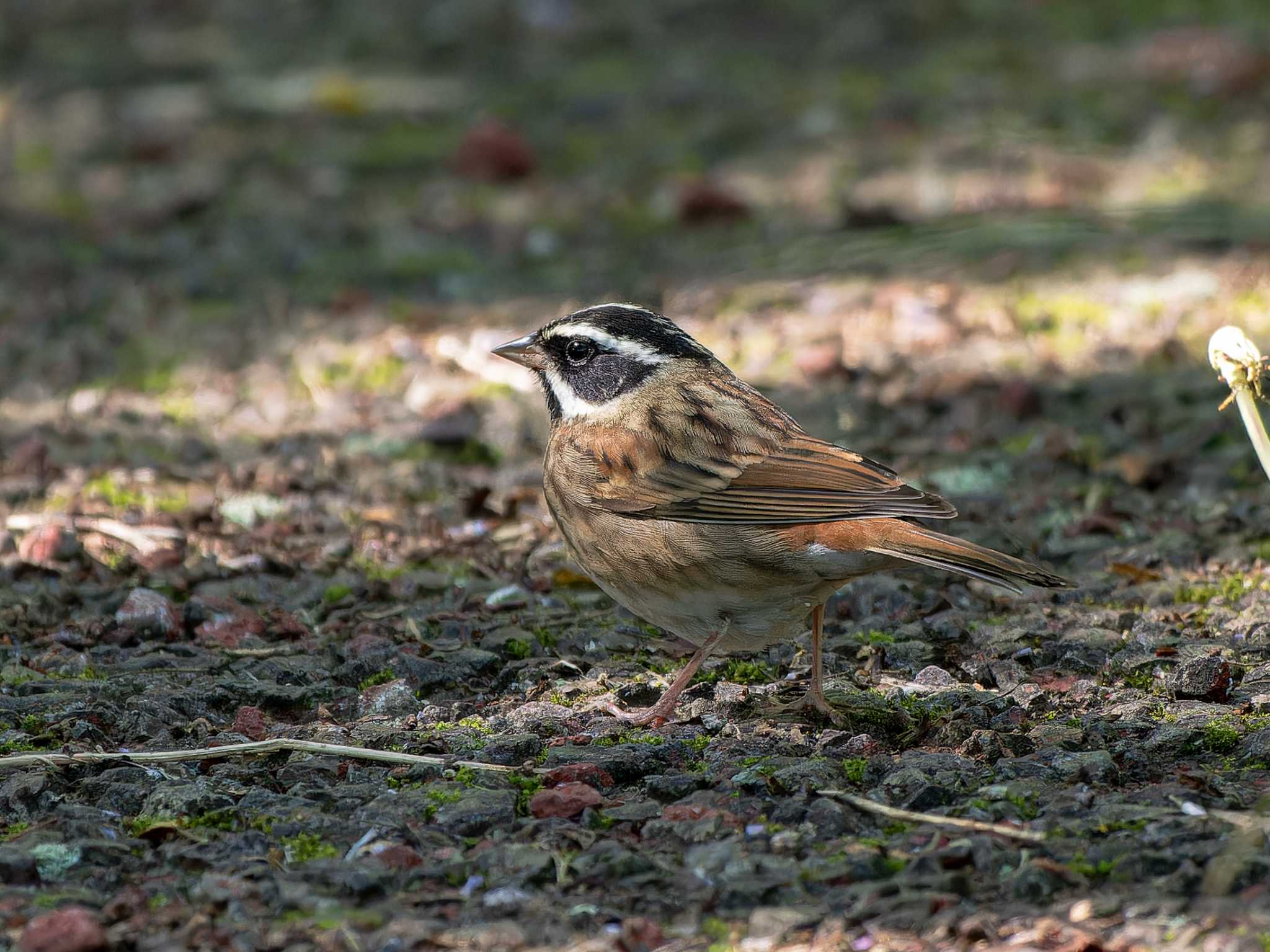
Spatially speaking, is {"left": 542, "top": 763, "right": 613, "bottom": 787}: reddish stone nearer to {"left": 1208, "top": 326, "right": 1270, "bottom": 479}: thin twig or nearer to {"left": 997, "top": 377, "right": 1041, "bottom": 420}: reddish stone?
{"left": 1208, "top": 326, "right": 1270, "bottom": 479}: thin twig

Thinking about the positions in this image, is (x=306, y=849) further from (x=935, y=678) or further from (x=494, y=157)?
(x=494, y=157)

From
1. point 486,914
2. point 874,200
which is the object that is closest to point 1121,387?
point 874,200

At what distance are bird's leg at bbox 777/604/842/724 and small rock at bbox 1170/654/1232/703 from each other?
3.28 feet

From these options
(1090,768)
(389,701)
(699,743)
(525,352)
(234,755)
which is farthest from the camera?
(525,352)

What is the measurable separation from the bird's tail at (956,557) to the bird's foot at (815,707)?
470 millimetres

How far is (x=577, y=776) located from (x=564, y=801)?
178 millimetres

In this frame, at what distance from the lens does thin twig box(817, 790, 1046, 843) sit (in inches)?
146

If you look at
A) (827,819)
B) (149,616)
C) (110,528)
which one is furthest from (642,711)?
(110,528)

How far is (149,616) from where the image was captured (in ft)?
17.7

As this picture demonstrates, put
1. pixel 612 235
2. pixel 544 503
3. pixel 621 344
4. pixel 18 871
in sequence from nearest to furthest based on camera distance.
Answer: pixel 18 871, pixel 621 344, pixel 544 503, pixel 612 235

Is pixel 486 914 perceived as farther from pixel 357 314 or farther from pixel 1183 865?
pixel 357 314

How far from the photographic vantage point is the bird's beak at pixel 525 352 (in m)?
5.87

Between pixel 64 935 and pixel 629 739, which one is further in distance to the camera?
pixel 629 739

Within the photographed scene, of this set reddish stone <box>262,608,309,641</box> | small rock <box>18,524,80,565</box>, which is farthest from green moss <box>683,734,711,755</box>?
small rock <box>18,524,80,565</box>
